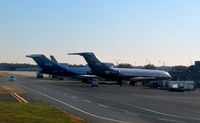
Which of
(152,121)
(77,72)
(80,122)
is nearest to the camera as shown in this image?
(80,122)

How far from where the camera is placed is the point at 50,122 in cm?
1678

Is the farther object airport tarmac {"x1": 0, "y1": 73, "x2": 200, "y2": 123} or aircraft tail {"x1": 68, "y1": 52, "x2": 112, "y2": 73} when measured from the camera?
aircraft tail {"x1": 68, "y1": 52, "x2": 112, "y2": 73}

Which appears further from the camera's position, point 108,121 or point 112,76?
point 112,76

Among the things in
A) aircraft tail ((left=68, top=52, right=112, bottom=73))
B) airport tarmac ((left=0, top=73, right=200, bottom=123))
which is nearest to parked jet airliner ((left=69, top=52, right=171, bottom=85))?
aircraft tail ((left=68, top=52, right=112, bottom=73))

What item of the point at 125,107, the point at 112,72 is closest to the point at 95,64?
the point at 112,72

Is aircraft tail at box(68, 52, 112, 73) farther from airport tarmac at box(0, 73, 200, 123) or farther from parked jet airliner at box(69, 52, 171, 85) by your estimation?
airport tarmac at box(0, 73, 200, 123)

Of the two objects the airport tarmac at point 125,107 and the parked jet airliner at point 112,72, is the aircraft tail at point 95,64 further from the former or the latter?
the airport tarmac at point 125,107

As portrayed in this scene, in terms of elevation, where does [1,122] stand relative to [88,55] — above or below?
below

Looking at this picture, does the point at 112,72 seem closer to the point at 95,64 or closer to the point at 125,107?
the point at 95,64

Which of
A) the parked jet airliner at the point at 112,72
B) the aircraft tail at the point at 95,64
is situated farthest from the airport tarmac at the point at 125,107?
the parked jet airliner at the point at 112,72

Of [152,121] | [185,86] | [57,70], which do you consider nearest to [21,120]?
[152,121]

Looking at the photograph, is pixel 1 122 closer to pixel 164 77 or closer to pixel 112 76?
pixel 112 76

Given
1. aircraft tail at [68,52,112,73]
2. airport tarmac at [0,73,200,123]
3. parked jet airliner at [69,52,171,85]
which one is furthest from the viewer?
parked jet airliner at [69,52,171,85]

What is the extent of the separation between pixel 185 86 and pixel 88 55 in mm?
25525
